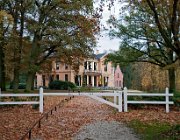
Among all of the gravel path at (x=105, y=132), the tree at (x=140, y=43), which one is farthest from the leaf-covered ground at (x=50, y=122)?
the tree at (x=140, y=43)

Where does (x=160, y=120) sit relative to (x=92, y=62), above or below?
below

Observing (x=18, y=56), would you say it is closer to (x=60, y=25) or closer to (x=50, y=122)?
(x=60, y=25)

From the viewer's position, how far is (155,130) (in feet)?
41.1

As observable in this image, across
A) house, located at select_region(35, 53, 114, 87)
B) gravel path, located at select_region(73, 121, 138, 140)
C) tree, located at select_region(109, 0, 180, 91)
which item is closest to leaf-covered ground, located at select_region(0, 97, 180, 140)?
gravel path, located at select_region(73, 121, 138, 140)

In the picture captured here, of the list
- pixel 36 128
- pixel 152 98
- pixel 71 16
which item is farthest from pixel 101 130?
pixel 71 16

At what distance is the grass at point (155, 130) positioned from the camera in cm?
1082

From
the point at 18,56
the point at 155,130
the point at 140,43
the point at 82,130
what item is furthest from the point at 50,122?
the point at 18,56

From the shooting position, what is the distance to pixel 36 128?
12.9 metres

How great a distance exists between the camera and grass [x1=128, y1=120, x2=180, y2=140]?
10824mm

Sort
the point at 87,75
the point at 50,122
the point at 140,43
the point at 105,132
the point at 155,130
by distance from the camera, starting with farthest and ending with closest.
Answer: the point at 87,75 → the point at 140,43 → the point at 50,122 → the point at 155,130 → the point at 105,132

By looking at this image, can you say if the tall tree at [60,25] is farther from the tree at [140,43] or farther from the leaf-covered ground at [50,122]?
the leaf-covered ground at [50,122]

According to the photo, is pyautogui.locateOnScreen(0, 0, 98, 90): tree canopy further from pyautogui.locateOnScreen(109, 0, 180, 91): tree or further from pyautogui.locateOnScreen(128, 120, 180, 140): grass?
pyautogui.locateOnScreen(128, 120, 180, 140): grass

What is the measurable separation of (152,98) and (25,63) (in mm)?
15970

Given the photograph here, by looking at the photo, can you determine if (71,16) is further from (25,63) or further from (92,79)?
(92,79)
